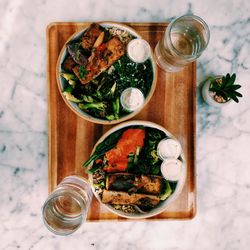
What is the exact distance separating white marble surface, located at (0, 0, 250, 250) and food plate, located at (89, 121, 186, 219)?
17 cm

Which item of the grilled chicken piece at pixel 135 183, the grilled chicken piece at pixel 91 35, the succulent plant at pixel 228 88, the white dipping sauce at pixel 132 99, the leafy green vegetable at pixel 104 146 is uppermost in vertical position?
the grilled chicken piece at pixel 91 35

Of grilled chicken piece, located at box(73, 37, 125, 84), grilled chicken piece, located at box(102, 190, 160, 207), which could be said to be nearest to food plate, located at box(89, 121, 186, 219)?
grilled chicken piece, located at box(102, 190, 160, 207)

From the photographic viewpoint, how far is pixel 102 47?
1.09 meters

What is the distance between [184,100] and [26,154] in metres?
0.52

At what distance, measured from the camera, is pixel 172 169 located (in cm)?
108

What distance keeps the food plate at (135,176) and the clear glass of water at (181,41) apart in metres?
0.18

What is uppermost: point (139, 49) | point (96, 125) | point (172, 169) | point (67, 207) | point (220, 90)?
point (139, 49)

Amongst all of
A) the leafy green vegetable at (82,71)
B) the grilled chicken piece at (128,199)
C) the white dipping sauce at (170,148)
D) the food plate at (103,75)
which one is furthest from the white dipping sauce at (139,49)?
the grilled chicken piece at (128,199)

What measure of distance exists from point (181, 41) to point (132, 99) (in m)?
0.22

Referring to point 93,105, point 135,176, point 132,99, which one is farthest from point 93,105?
point 135,176

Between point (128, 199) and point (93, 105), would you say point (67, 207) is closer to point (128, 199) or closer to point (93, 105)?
point (128, 199)

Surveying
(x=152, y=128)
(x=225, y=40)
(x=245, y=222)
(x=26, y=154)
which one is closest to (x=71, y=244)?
(x=26, y=154)

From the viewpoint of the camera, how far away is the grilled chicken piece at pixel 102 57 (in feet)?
3.54

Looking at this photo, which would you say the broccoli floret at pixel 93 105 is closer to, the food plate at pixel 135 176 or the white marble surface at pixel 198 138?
the food plate at pixel 135 176
